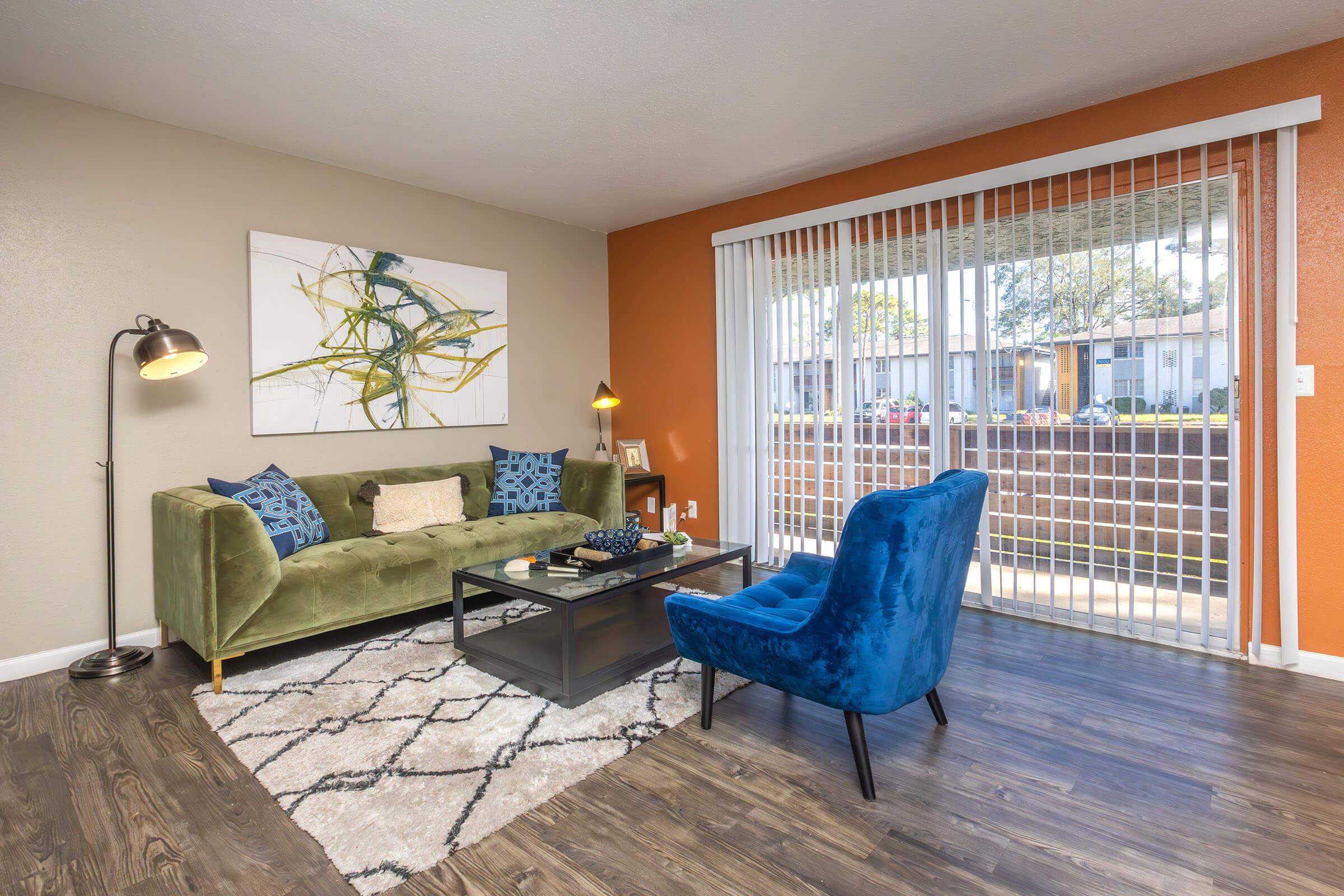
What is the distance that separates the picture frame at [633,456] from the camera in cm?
512

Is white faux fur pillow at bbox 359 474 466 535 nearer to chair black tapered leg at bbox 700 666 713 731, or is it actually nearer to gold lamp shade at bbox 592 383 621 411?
gold lamp shade at bbox 592 383 621 411

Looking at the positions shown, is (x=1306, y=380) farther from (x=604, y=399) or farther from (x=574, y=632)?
(x=604, y=399)

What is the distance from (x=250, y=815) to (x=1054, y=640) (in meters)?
3.36

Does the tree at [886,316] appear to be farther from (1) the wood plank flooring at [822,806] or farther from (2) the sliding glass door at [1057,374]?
(1) the wood plank flooring at [822,806]

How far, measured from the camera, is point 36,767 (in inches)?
84.0

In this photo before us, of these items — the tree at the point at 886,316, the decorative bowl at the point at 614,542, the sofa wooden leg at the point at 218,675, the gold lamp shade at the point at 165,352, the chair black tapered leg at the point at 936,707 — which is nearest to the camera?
the chair black tapered leg at the point at 936,707

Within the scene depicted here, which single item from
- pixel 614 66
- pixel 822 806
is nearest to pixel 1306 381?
pixel 822 806

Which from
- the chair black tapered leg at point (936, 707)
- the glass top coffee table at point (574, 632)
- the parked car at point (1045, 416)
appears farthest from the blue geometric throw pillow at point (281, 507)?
the parked car at point (1045, 416)

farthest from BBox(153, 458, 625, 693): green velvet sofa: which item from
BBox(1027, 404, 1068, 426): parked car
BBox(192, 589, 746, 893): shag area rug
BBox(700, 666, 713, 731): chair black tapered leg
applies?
BBox(1027, 404, 1068, 426): parked car

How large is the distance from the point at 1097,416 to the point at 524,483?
11.1 ft

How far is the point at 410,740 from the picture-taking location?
2.26 metres

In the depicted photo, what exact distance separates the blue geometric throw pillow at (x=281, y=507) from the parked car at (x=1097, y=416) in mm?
3952

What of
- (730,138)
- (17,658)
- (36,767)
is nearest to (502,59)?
(730,138)

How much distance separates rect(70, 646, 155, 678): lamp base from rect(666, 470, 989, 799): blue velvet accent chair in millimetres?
2627
